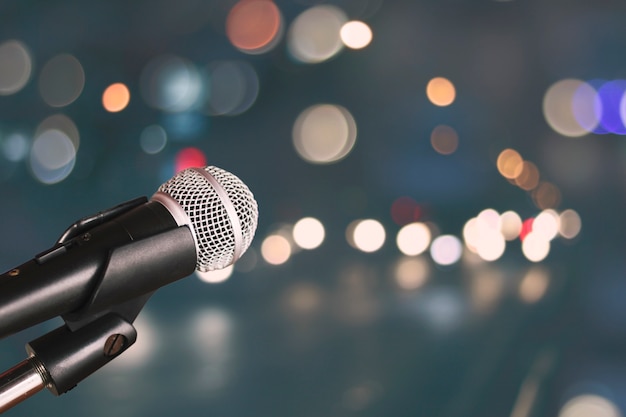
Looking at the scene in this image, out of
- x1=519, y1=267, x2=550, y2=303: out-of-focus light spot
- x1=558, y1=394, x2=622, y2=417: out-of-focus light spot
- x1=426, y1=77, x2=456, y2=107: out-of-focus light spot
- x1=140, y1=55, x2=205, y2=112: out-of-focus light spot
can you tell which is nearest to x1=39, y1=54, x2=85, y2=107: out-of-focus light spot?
x1=140, y1=55, x2=205, y2=112: out-of-focus light spot

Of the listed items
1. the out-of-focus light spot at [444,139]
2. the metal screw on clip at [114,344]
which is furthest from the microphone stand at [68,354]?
the out-of-focus light spot at [444,139]

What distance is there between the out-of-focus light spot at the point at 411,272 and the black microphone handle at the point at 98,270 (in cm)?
189

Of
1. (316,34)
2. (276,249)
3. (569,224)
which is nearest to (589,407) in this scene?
(276,249)

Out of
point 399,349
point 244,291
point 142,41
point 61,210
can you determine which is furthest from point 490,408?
point 142,41

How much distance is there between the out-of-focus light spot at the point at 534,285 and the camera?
2182 mm

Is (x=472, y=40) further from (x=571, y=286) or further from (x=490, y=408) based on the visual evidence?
(x=490, y=408)

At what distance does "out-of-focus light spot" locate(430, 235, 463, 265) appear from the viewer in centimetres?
267

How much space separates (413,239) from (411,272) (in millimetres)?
413

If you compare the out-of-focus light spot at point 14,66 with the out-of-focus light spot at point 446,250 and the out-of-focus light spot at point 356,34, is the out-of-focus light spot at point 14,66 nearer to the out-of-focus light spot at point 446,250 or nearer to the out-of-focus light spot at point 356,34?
the out-of-focus light spot at point 356,34

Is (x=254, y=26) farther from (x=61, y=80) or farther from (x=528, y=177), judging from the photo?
(x=528, y=177)

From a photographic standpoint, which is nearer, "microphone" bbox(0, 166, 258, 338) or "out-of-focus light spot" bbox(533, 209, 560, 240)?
"microphone" bbox(0, 166, 258, 338)

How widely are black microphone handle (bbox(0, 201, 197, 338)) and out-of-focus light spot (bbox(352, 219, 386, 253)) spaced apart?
7.59 ft

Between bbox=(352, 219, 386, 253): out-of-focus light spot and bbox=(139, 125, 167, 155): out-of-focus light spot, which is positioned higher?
bbox=(139, 125, 167, 155): out-of-focus light spot

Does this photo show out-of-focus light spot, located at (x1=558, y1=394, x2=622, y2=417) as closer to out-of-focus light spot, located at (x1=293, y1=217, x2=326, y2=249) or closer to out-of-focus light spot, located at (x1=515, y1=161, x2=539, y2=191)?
out-of-focus light spot, located at (x1=293, y1=217, x2=326, y2=249)
